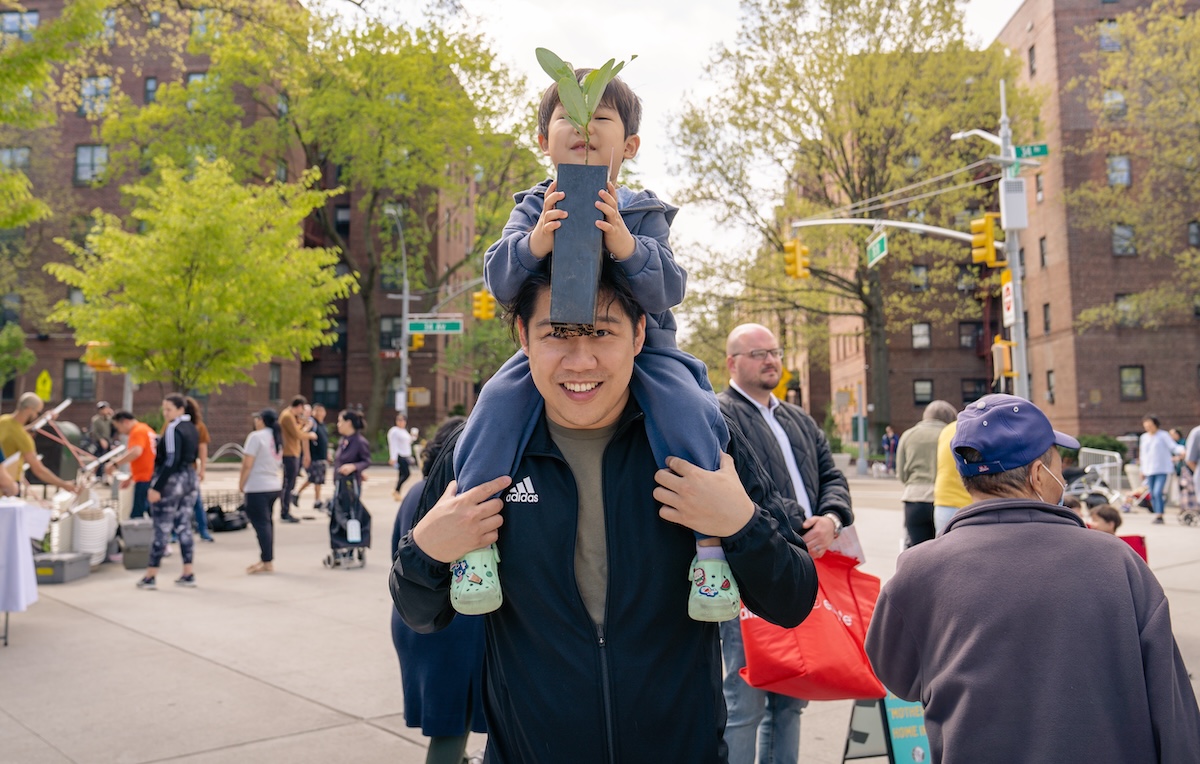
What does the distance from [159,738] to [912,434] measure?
6.52 metres

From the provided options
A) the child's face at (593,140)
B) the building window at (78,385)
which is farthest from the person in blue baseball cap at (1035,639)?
the building window at (78,385)

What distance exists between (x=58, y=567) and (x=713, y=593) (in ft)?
36.6

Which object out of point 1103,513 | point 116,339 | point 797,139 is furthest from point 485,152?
point 1103,513

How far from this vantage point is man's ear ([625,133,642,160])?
2.21 m

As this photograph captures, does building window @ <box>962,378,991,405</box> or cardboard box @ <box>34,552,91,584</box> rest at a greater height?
building window @ <box>962,378,991,405</box>

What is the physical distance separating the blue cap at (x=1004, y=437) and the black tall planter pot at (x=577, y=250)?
1339mm

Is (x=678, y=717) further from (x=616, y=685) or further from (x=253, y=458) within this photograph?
(x=253, y=458)

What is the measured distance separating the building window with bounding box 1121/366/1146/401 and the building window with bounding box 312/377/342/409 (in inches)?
1581

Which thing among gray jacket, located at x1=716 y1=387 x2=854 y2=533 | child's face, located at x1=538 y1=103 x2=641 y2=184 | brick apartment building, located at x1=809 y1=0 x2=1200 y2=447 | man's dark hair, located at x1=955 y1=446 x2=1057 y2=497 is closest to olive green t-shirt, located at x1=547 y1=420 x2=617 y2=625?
child's face, located at x1=538 y1=103 x2=641 y2=184

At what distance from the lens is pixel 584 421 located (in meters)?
1.93

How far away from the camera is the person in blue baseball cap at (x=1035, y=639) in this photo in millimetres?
2184

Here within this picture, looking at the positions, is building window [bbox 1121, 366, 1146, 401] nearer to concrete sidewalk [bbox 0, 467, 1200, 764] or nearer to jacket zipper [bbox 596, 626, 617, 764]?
concrete sidewalk [bbox 0, 467, 1200, 764]

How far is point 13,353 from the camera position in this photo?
41938 millimetres

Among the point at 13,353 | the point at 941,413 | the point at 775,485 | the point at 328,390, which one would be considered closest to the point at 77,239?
the point at 13,353
